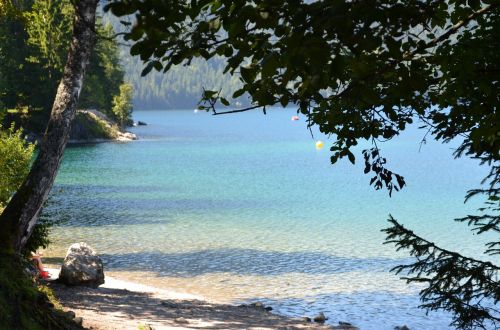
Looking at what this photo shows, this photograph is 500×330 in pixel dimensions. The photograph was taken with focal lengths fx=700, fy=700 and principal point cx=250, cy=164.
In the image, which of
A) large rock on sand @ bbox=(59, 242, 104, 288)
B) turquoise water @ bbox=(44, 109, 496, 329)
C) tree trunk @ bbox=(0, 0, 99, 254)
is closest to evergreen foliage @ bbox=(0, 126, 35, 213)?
turquoise water @ bbox=(44, 109, 496, 329)

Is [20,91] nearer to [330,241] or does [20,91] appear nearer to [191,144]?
[191,144]

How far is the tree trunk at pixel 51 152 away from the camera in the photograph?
10.9 m

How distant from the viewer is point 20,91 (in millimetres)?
70062

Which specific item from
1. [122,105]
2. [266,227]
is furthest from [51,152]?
[122,105]

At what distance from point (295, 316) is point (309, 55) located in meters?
14.7

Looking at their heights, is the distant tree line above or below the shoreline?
above

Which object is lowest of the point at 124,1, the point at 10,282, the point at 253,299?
the point at 253,299

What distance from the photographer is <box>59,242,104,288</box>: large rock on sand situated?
16.7 metres

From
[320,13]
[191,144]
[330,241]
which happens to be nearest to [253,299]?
[330,241]

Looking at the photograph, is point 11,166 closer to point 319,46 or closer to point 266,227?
point 319,46

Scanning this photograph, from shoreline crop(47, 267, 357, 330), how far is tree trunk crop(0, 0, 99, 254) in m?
2.06

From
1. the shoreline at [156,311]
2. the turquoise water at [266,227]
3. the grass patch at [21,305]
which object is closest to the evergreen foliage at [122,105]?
the turquoise water at [266,227]

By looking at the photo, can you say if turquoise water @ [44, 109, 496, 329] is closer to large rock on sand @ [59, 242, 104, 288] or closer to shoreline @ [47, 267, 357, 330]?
shoreline @ [47, 267, 357, 330]

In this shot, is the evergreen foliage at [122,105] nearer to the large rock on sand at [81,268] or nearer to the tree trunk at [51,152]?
the large rock on sand at [81,268]
